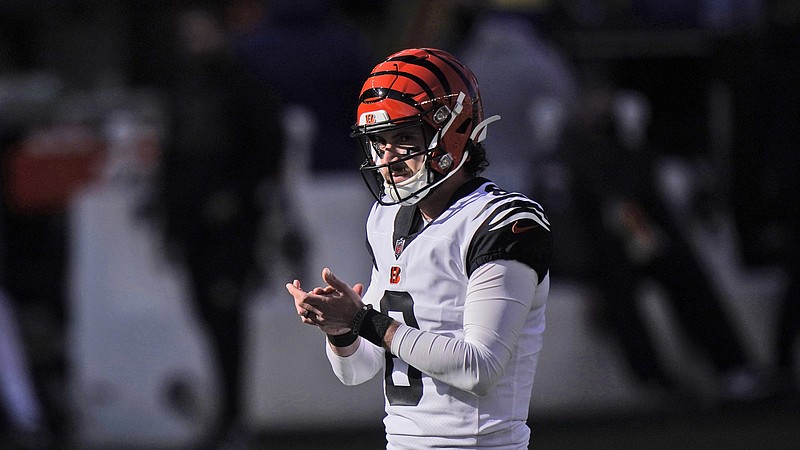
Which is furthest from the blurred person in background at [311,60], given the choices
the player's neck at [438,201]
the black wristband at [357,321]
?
the black wristband at [357,321]

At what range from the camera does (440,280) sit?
351 cm

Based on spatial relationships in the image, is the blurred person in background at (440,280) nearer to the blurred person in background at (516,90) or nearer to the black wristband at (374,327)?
the black wristband at (374,327)

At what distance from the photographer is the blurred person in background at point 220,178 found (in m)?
7.72

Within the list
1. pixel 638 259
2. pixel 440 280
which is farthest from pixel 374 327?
pixel 638 259

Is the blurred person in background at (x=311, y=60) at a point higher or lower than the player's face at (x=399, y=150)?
higher

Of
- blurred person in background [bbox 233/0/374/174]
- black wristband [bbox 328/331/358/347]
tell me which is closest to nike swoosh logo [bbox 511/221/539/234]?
black wristband [bbox 328/331/358/347]

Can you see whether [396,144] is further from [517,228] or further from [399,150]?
[517,228]

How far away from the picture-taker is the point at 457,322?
351 centimetres

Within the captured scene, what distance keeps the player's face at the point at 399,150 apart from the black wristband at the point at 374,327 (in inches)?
13.2

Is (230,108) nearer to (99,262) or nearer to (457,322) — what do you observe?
(99,262)

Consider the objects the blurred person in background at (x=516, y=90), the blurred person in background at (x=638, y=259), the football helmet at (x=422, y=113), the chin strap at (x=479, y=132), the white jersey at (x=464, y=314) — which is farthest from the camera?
the blurred person in background at (x=638, y=259)

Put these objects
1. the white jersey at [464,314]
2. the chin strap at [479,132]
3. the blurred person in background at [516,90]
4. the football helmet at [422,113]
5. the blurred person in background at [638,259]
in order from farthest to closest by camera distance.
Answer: the blurred person in background at [638,259] < the blurred person in background at [516,90] < the chin strap at [479,132] < the football helmet at [422,113] < the white jersey at [464,314]

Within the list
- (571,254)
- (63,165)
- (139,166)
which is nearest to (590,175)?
(571,254)

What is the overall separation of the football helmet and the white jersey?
0.32 feet
